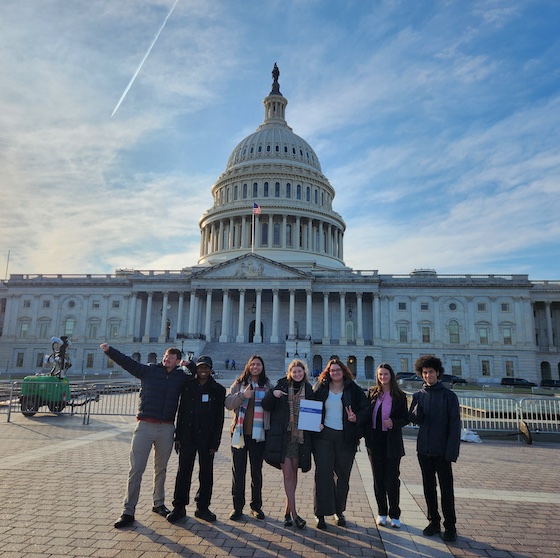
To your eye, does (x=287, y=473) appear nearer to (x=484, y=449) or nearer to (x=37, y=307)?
(x=484, y=449)

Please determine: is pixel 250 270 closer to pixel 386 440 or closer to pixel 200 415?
pixel 200 415

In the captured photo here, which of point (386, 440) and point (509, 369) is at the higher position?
point (509, 369)

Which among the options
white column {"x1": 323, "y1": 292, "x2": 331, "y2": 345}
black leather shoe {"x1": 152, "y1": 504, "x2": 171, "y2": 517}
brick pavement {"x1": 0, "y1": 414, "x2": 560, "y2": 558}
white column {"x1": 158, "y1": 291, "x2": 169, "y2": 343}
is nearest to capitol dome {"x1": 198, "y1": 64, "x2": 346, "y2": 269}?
white column {"x1": 323, "y1": 292, "x2": 331, "y2": 345}

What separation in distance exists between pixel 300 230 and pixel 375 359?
29163mm

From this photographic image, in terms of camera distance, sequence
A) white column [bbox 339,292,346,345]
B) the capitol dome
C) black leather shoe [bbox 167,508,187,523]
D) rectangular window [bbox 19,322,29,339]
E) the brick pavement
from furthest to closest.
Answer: the capitol dome
rectangular window [bbox 19,322,29,339]
white column [bbox 339,292,346,345]
black leather shoe [bbox 167,508,187,523]
the brick pavement

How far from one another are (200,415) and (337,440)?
7.88ft

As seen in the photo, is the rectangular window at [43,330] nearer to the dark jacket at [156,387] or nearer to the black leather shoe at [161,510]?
the dark jacket at [156,387]

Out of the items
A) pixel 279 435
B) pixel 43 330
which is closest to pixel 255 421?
pixel 279 435

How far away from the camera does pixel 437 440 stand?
7836 mm

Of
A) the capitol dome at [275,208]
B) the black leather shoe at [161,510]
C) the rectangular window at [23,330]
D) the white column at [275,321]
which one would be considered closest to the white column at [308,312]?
the white column at [275,321]

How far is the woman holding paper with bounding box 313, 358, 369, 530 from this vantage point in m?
7.90

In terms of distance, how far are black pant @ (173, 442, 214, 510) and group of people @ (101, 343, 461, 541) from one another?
0.02 metres

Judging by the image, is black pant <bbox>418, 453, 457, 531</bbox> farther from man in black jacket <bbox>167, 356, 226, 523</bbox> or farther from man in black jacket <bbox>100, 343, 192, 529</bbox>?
man in black jacket <bbox>100, 343, 192, 529</bbox>

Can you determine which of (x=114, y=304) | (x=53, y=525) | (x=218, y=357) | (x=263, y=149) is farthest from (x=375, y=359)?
(x=53, y=525)
